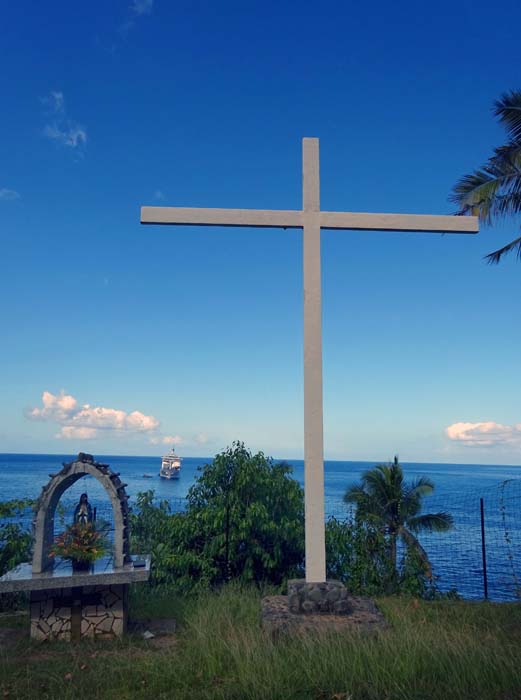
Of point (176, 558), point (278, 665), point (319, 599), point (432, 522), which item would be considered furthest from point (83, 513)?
point (432, 522)

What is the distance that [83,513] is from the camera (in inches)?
260

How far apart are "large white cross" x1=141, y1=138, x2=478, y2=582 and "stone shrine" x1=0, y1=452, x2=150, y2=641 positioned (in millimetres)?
1993

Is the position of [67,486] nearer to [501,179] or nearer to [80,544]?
[80,544]

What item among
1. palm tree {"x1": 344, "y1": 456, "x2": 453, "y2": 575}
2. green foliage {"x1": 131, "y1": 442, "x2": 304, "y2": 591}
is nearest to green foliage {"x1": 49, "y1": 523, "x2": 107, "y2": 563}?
green foliage {"x1": 131, "y1": 442, "x2": 304, "y2": 591}

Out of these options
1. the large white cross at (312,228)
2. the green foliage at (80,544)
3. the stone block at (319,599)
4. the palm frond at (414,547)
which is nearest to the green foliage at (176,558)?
the green foliage at (80,544)

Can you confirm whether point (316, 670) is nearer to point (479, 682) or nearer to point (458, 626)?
point (479, 682)

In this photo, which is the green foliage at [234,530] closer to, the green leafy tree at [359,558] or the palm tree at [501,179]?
the green leafy tree at [359,558]

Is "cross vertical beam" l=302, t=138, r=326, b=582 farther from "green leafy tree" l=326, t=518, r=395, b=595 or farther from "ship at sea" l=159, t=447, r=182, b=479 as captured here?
"ship at sea" l=159, t=447, r=182, b=479

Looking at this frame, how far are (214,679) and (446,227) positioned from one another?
18.1 ft

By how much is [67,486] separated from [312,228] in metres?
4.29

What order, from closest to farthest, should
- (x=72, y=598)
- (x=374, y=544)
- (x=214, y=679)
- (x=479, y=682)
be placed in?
(x=479, y=682) → (x=214, y=679) → (x=72, y=598) → (x=374, y=544)

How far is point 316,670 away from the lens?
3.99 m

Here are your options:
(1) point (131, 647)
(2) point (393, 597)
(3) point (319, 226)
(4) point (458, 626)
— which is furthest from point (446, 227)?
(1) point (131, 647)

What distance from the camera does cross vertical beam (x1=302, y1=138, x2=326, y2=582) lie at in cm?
598
